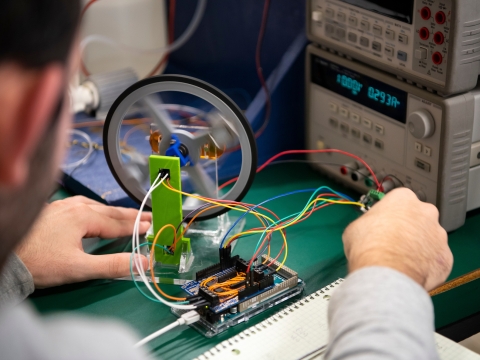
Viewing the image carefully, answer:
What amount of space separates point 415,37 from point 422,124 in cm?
17

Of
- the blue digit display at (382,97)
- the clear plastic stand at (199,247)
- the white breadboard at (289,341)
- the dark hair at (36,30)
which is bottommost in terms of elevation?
the clear plastic stand at (199,247)

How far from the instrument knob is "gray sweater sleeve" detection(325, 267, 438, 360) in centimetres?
56

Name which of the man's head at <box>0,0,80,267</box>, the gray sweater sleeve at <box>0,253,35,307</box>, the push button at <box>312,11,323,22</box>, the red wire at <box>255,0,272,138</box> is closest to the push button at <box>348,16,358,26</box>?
the push button at <box>312,11,323,22</box>

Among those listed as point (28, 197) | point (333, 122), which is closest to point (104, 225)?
point (333, 122)

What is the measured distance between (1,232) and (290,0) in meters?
1.40

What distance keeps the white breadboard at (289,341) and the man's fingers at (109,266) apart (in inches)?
11.4

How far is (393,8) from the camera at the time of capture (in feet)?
4.40

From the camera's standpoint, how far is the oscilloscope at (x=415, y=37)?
123 centimetres

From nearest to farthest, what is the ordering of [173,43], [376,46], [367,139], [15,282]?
[15,282] < [376,46] < [367,139] < [173,43]

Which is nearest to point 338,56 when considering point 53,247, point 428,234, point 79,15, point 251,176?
point 251,176

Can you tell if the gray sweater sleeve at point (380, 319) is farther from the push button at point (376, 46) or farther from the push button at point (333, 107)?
the push button at point (333, 107)

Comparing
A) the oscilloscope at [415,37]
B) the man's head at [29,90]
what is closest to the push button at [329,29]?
the oscilloscope at [415,37]

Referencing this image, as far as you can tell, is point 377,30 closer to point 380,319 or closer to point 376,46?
point 376,46

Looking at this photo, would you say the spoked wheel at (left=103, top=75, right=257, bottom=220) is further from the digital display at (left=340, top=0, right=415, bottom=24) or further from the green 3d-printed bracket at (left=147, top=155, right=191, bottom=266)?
the digital display at (left=340, top=0, right=415, bottom=24)
